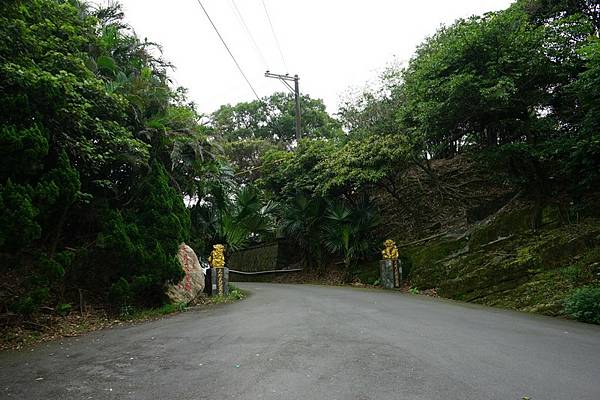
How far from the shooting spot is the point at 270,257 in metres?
21.5

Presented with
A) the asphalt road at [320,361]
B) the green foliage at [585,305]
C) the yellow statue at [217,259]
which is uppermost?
the yellow statue at [217,259]

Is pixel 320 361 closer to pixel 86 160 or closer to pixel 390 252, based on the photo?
pixel 86 160

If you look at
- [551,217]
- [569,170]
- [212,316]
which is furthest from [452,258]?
[212,316]

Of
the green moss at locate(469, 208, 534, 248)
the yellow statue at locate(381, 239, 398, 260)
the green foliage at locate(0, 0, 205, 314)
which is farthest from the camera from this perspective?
the yellow statue at locate(381, 239, 398, 260)

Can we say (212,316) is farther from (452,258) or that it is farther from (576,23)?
(576,23)

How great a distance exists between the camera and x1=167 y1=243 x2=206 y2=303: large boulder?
30.2 ft

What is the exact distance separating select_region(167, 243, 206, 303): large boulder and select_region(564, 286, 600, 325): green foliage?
8.06 m

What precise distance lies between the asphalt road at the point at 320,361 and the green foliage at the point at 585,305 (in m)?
0.57

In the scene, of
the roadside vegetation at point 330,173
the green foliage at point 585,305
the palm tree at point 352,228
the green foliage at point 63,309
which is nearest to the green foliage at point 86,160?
the roadside vegetation at point 330,173

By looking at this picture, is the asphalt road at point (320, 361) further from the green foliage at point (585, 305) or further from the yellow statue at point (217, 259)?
the yellow statue at point (217, 259)

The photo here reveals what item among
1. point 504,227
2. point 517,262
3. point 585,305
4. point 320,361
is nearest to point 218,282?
point 320,361

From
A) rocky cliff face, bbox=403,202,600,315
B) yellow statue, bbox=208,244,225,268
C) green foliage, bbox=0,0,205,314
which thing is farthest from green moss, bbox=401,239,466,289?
green foliage, bbox=0,0,205,314

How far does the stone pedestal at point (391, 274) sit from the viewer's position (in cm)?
1359

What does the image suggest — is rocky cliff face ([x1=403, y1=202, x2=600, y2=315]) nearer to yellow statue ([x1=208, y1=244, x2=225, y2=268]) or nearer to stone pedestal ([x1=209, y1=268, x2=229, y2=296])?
stone pedestal ([x1=209, y1=268, x2=229, y2=296])
